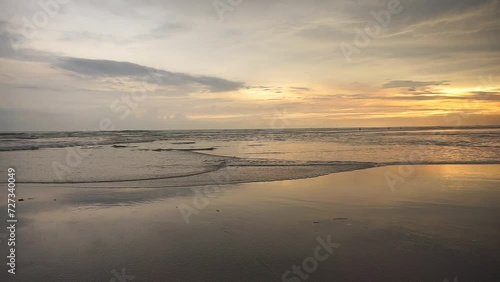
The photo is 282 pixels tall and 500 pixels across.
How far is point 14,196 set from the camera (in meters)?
9.68

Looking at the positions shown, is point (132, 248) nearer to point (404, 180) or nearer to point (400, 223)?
point (400, 223)

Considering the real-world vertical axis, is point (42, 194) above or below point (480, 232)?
below

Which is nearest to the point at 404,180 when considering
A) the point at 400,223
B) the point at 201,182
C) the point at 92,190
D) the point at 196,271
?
the point at 400,223

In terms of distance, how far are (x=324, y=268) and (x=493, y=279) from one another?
2170mm

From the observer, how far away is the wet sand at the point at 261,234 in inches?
179

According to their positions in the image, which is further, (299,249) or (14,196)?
(14,196)

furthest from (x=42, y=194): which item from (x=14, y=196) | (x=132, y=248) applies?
(x=132, y=248)

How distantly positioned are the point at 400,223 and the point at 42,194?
10.3 meters

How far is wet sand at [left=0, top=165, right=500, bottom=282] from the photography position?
455cm

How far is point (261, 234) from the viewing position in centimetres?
611

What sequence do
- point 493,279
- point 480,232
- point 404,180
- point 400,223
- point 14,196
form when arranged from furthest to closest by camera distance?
point 404,180
point 14,196
point 400,223
point 480,232
point 493,279

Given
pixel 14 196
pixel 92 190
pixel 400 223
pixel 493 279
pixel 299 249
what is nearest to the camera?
pixel 493 279

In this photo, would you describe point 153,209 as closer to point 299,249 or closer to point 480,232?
point 299,249

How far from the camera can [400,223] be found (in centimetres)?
665
